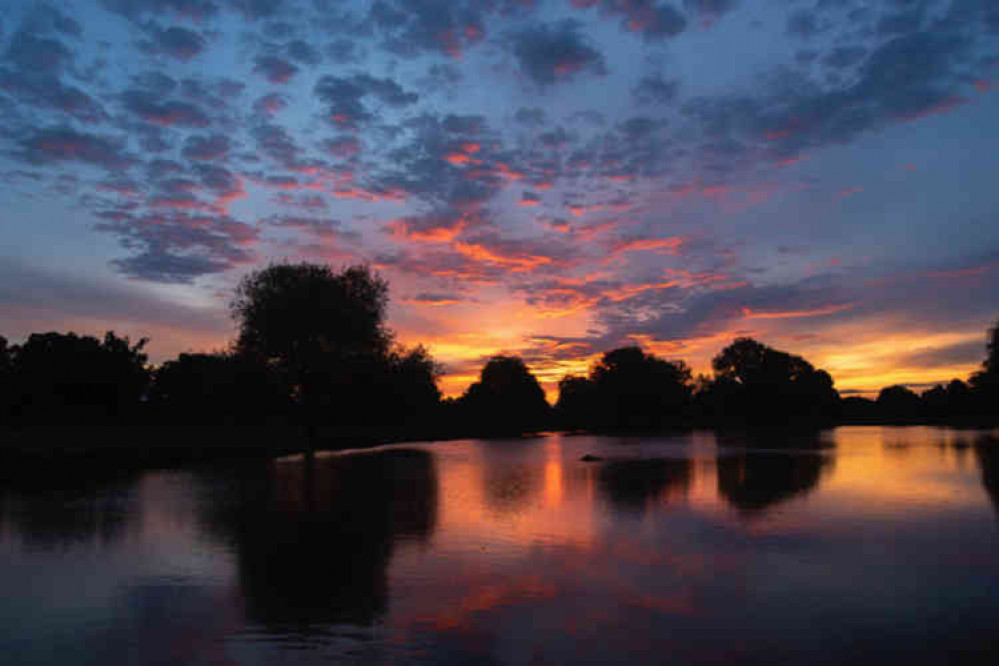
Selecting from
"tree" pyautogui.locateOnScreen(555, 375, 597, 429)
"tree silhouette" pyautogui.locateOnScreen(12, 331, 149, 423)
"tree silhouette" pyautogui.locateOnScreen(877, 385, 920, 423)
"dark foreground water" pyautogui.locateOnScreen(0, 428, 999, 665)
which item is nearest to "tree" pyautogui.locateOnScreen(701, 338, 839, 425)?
"tree silhouette" pyautogui.locateOnScreen(877, 385, 920, 423)

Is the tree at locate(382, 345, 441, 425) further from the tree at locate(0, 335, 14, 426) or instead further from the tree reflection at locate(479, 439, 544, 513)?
the tree at locate(0, 335, 14, 426)

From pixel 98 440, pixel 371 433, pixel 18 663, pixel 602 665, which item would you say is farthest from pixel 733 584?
pixel 371 433

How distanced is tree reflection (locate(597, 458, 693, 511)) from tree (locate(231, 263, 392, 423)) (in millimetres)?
22202

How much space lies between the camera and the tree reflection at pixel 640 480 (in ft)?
58.1

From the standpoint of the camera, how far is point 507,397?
120938mm

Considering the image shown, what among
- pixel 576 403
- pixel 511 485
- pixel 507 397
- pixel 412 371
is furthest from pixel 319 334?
pixel 576 403

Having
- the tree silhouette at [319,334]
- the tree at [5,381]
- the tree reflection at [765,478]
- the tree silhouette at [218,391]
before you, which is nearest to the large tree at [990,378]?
the tree reflection at [765,478]

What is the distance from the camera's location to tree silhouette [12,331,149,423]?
182ft

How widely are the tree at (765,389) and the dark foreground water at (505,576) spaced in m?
118

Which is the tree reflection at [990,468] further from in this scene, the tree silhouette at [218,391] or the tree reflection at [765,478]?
the tree silhouette at [218,391]

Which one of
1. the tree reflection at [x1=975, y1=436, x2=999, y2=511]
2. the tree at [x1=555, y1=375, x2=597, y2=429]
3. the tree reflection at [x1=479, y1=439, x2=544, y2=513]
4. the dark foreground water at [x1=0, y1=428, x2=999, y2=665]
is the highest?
the tree at [x1=555, y1=375, x2=597, y2=429]

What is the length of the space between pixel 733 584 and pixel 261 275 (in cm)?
4317

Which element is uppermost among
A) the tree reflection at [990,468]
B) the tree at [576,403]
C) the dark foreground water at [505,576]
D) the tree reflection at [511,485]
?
the tree at [576,403]

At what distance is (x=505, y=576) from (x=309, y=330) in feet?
125
